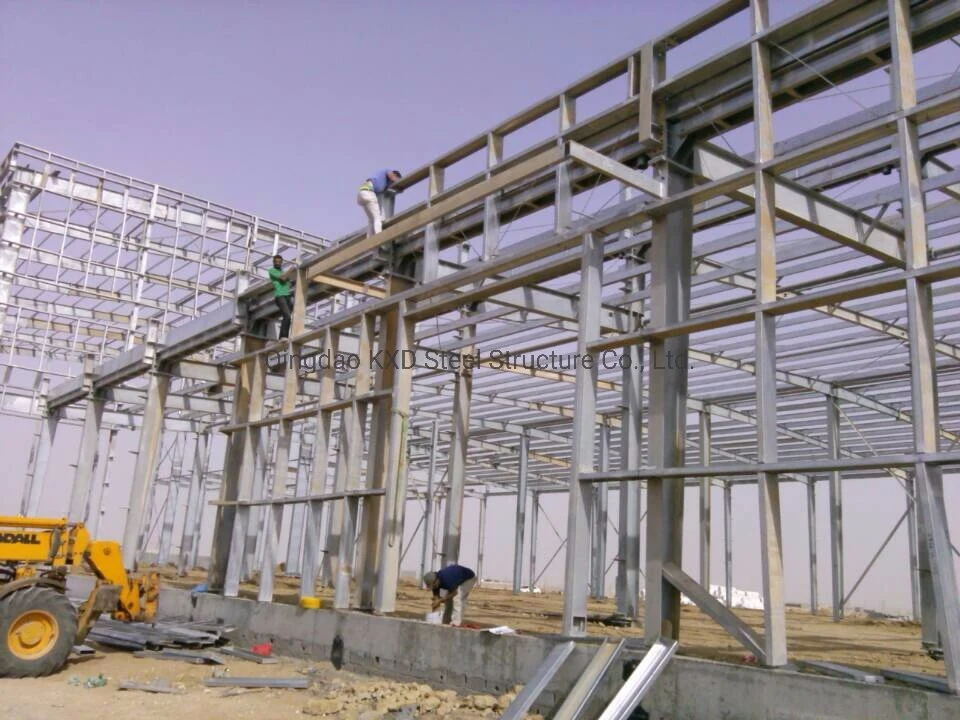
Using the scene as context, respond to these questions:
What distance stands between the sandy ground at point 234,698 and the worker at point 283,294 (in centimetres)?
662

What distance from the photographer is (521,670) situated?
9.49 meters

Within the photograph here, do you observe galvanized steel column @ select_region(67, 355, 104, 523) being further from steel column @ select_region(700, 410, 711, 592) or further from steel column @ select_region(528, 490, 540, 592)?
steel column @ select_region(700, 410, 711, 592)

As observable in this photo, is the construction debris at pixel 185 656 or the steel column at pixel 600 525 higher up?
the steel column at pixel 600 525

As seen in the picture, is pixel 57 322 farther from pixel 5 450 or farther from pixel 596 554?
pixel 5 450

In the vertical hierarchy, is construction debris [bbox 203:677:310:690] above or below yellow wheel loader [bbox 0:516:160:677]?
below

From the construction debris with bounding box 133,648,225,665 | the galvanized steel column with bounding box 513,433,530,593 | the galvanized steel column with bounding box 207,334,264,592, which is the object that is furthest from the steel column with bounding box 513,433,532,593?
the construction debris with bounding box 133,648,225,665

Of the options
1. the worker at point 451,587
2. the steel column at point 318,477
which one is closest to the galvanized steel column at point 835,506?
the worker at point 451,587

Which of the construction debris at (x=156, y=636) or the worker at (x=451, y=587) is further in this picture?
the construction debris at (x=156, y=636)

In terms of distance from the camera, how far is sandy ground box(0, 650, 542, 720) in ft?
31.3

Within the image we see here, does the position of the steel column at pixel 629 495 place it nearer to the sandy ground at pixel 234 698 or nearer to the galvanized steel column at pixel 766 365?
the galvanized steel column at pixel 766 365

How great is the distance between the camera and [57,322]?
29188 millimetres

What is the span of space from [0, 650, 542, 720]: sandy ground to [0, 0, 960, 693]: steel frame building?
5.08ft

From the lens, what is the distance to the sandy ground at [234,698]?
9547mm

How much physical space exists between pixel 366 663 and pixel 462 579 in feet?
5.59
